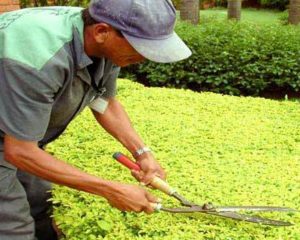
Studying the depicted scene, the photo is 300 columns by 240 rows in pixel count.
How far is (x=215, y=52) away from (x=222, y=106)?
2.12 metres

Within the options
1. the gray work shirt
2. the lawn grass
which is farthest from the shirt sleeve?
the lawn grass

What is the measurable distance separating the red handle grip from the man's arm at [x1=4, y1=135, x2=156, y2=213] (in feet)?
1.08

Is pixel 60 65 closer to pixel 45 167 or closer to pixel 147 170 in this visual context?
pixel 45 167

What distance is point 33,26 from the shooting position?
2164 millimetres

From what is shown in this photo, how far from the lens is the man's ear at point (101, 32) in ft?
6.86

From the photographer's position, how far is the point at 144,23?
2.05 meters

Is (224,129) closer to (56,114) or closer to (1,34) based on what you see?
(56,114)

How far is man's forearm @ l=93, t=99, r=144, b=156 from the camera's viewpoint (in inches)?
113

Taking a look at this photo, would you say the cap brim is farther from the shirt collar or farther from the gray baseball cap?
the shirt collar

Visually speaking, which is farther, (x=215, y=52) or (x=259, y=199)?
(x=215, y=52)

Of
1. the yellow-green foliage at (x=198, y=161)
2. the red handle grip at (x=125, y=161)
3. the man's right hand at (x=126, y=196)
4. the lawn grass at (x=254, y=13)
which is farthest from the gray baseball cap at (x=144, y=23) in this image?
the lawn grass at (x=254, y=13)

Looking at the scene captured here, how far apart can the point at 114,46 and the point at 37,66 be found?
13.0 inches

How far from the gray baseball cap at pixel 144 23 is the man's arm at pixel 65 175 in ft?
2.00

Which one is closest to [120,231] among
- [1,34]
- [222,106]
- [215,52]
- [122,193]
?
[122,193]
